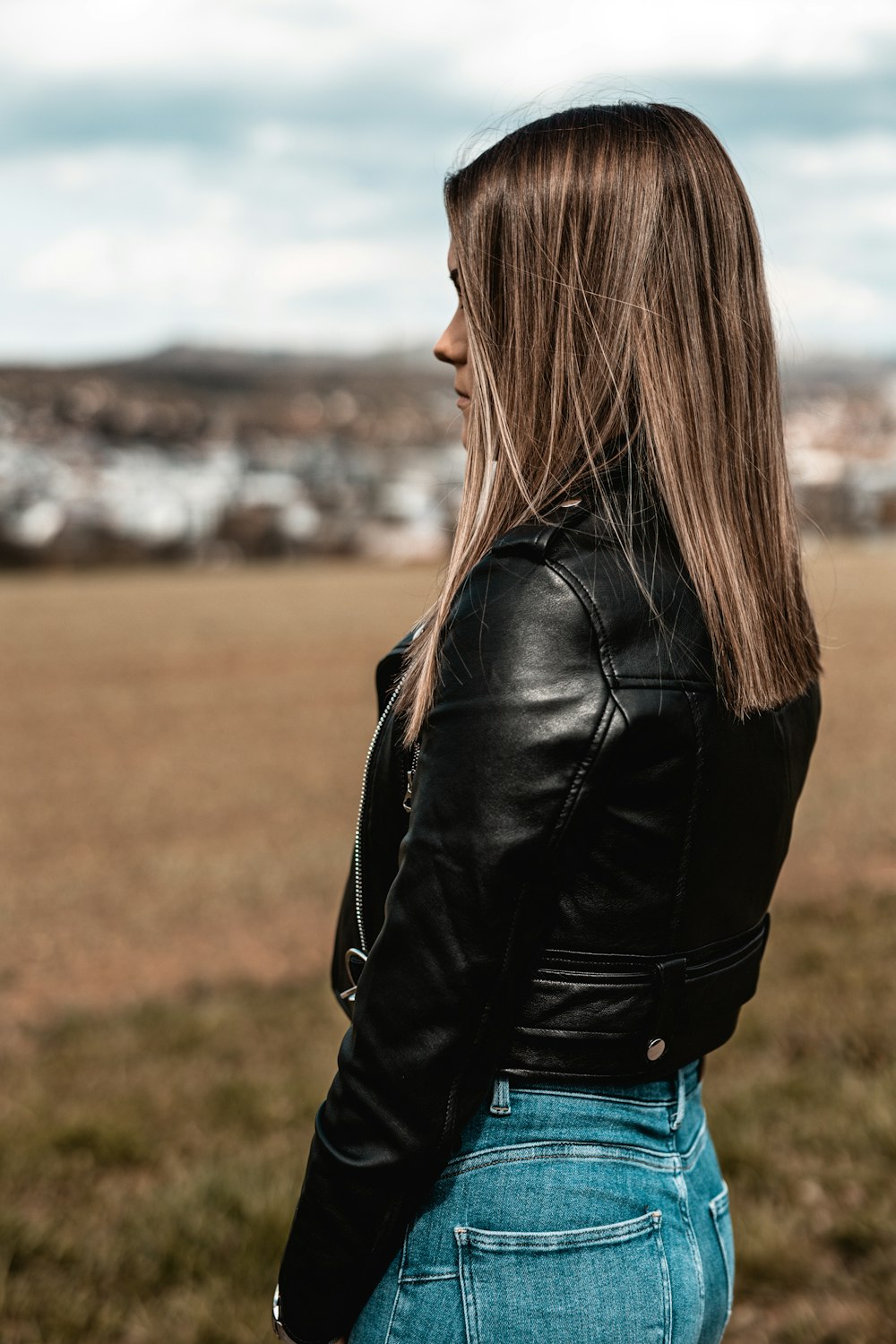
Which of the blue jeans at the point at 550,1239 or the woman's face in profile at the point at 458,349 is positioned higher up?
the woman's face in profile at the point at 458,349

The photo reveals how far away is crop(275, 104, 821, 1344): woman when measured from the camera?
128 centimetres

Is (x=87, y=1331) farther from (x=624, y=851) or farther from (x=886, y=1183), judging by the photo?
(x=624, y=851)

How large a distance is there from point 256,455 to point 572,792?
428 ft

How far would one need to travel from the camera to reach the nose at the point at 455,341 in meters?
1.56

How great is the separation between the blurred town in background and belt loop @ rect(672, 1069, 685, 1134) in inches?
1734

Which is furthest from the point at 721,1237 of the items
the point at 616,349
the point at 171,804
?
the point at 171,804

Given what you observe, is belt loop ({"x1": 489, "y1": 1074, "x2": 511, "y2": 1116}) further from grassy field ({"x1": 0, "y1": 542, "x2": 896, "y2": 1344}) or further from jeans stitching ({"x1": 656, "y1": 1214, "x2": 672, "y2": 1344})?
grassy field ({"x1": 0, "y1": 542, "x2": 896, "y2": 1344})

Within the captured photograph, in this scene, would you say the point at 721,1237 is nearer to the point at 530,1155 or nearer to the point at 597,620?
the point at 530,1155

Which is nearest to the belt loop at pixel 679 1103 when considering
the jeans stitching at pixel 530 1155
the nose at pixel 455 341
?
the jeans stitching at pixel 530 1155

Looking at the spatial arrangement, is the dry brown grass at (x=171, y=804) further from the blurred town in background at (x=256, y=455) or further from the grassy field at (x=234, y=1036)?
the blurred town in background at (x=256, y=455)

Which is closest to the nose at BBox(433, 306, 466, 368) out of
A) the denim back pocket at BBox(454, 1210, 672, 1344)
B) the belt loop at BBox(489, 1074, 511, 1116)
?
the belt loop at BBox(489, 1074, 511, 1116)

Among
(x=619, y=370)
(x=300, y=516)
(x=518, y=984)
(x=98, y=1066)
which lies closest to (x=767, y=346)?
(x=619, y=370)

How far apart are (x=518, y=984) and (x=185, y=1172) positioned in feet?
10.2

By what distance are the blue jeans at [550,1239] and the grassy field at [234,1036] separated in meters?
0.90
